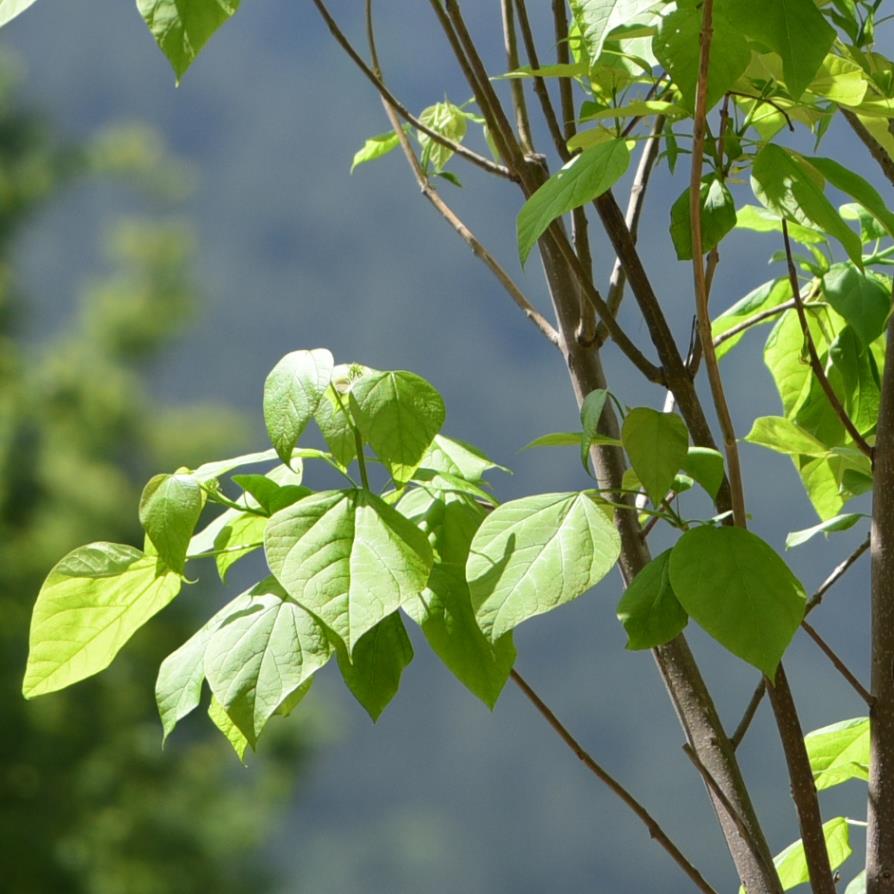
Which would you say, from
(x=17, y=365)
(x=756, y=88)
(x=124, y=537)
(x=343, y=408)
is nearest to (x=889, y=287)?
(x=756, y=88)

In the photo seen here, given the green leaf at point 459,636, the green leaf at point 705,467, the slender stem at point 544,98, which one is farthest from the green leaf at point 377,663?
the slender stem at point 544,98

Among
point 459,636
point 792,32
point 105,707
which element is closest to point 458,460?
point 459,636

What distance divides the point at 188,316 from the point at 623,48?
284cm

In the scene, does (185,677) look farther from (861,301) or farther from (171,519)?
(861,301)

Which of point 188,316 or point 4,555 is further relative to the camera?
point 188,316

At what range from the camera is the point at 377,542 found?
1.01ft

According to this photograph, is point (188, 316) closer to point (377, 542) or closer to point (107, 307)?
point (107, 307)

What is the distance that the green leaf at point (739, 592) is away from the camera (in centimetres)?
30

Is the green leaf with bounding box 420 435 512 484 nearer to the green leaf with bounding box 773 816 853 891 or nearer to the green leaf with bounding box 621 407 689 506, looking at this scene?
the green leaf with bounding box 621 407 689 506

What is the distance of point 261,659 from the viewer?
31cm

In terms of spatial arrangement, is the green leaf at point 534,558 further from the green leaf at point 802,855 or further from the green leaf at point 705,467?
the green leaf at point 802,855

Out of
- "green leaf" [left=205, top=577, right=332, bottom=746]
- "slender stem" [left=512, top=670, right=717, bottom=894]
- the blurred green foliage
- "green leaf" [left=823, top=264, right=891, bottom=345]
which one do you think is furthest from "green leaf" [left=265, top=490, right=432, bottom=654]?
the blurred green foliage

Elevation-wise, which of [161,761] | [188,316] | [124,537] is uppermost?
[188,316]

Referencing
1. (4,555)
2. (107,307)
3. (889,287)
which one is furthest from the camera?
(107,307)
